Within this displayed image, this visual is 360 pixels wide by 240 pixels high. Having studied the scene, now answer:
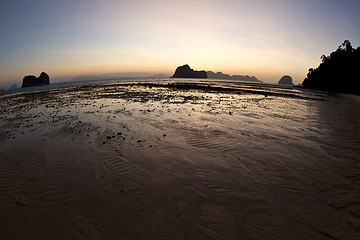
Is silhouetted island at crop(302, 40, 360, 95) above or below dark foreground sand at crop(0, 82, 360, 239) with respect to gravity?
above

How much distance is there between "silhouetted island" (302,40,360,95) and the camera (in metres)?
60.3

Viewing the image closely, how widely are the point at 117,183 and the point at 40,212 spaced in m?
2.05

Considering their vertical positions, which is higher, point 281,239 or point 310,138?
point 310,138

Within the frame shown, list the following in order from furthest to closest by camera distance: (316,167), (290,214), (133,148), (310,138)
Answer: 1. (310,138)
2. (133,148)
3. (316,167)
4. (290,214)

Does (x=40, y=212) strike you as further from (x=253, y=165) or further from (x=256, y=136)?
(x=256, y=136)

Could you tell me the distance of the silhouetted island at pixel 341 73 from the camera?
60344mm

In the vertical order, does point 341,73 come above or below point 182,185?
above

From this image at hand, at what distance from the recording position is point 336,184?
4965 millimetres

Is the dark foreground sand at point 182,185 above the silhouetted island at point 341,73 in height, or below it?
below

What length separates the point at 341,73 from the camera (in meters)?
67.6

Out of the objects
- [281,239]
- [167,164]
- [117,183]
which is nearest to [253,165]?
[281,239]

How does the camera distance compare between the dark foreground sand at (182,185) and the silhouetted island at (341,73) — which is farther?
the silhouetted island at (341,73)

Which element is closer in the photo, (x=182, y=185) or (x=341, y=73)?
(x=182, y=185)

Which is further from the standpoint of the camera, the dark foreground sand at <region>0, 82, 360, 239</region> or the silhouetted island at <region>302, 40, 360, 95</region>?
the silhouetted island at <region>302, 40, 360, 95</region>
